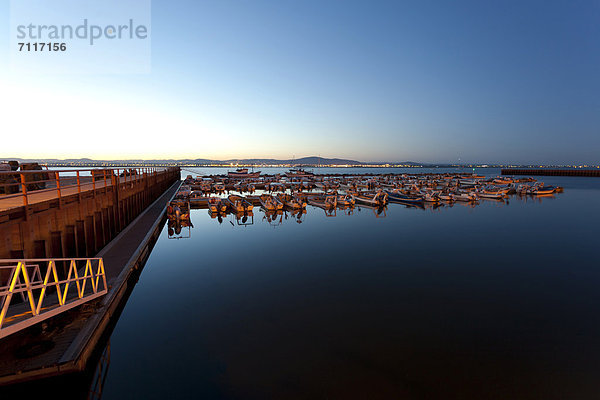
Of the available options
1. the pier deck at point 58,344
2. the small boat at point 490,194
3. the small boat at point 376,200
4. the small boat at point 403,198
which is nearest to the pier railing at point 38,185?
the pier deck at point 58,344

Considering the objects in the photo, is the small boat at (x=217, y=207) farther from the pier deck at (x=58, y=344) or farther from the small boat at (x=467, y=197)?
the small boat at (x=467, y=197)

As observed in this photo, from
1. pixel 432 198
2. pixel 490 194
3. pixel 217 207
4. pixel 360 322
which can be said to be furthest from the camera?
pixel 490 194

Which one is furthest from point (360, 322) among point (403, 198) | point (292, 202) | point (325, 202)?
point (403, 198)

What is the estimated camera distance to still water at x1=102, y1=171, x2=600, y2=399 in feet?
26.2

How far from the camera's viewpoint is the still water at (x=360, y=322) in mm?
8000

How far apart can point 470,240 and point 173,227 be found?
1160 inches

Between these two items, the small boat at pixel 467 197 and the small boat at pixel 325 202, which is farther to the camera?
the small boat at pixel 467 197

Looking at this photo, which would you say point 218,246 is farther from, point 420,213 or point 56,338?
point 420,213

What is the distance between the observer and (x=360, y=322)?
36.3ft

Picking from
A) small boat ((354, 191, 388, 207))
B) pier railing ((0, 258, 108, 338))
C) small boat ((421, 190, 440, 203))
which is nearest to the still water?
pier railing ((0, 258, 108, 338))

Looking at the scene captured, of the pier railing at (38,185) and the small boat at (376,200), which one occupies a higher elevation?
the pier railing at (38,185)

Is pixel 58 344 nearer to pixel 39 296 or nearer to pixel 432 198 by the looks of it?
pixel 39 296

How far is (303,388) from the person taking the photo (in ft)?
25.3

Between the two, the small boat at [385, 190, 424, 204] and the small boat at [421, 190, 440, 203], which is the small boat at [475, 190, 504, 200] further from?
the small boat at [385, 190, 424, 204]
